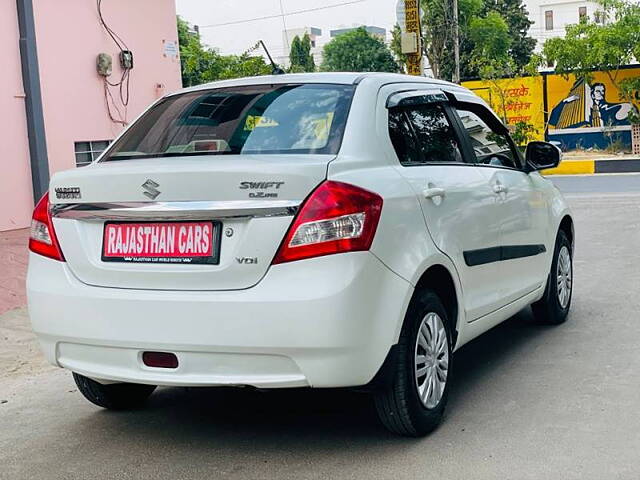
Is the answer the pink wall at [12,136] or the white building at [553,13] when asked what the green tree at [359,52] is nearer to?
the white building at [553,13]

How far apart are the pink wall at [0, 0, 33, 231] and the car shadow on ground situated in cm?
751

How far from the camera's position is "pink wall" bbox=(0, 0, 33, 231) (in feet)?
38.6

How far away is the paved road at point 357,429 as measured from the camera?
3850 mm

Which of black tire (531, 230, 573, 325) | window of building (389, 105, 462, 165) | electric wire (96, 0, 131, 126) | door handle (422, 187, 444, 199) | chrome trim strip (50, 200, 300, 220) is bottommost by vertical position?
black tire (531, 230, 573, 325)

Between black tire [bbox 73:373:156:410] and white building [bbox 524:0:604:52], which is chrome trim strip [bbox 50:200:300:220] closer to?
black tire [bbox 73:373:156:410]

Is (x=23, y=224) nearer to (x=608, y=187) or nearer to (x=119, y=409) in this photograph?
(x=119, y=409)

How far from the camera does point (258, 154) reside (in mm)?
3992

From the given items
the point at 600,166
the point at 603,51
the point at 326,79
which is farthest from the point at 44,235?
the point at 603,51

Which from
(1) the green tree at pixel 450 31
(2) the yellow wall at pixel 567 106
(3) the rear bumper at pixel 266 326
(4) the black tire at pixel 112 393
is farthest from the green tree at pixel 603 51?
(3) the rear bumper at pixel 266 326

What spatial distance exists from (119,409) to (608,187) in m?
15.0

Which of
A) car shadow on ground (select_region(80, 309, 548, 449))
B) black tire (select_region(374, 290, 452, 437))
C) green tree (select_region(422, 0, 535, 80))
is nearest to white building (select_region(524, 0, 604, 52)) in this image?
green tree (select_region(422, 0, 535, 80))

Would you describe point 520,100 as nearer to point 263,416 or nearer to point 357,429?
Result: point 263,416

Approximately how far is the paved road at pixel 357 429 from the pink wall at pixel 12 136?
21.8ft

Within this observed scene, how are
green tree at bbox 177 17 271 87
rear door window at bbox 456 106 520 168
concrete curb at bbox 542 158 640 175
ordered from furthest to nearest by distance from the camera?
concrete curb at bbox 542 158 640 175 → green tree at bbox 177 17 271 87 → rear door window at bbox 456 106 520 168
